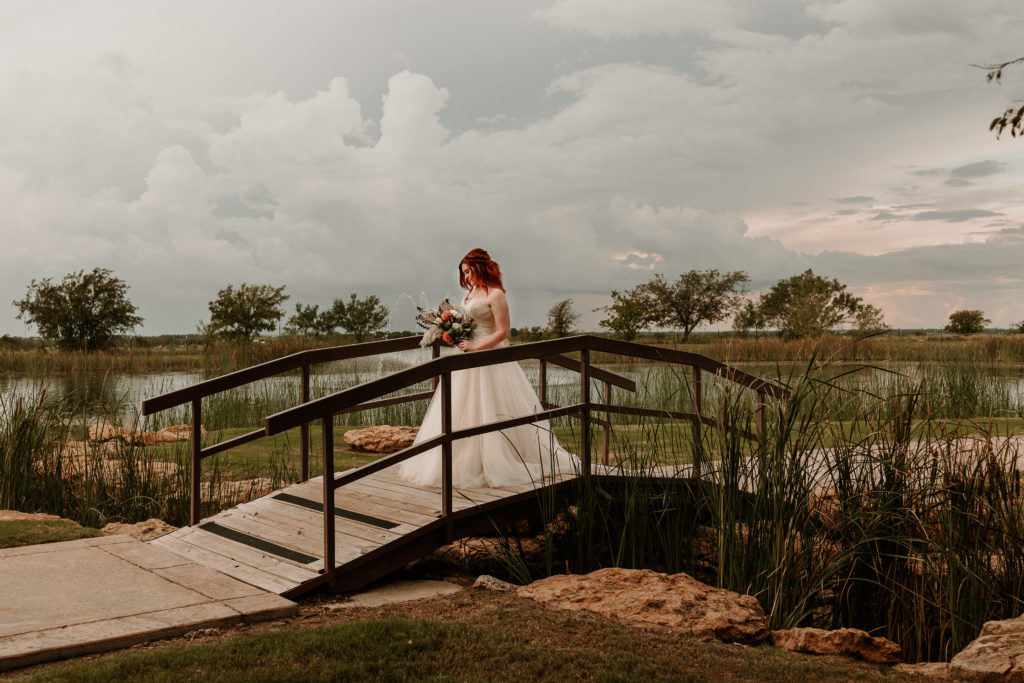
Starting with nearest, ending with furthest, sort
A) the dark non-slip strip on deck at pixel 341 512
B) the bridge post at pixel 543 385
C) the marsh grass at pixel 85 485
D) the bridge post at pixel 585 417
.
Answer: the dark non-slip strip on deck at pixel 341 512 → the bridge post at pixel 585 417 → the bridge post at pixel 543 385 → the marsh grass at pixel 85 485

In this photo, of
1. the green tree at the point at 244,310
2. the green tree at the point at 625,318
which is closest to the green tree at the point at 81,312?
the green tree at the point at 244,310

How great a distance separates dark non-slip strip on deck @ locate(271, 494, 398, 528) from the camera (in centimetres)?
587

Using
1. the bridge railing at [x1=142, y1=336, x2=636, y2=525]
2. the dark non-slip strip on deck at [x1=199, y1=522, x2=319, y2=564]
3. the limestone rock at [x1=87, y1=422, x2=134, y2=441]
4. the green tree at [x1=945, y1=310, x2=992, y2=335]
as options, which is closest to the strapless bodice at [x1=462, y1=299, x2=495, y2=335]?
the bridge railing at [x1=142, y1=336, x2=636, y2=525]

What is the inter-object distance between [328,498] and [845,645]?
10.7 ft

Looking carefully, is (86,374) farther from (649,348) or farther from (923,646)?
(923,646)

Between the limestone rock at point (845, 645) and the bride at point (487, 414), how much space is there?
98.3 inches

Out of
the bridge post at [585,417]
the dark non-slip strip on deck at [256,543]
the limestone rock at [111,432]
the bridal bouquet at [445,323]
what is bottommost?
the dark non-slip strip on deck at [256,543]

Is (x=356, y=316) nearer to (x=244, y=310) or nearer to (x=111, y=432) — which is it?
(x=244, y=310)

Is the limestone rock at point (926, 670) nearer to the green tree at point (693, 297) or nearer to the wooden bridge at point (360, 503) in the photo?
the wooden bridge at point (360, 503)

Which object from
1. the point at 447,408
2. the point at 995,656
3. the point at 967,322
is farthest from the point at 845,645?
the point at 967,322

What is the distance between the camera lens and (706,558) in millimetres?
6793

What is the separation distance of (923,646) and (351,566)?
390cm

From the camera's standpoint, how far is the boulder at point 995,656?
3986mm

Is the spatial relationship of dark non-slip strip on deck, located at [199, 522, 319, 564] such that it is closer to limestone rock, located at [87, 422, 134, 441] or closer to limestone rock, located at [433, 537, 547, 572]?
limestone rock, located at [433, 537, 547, 572]
